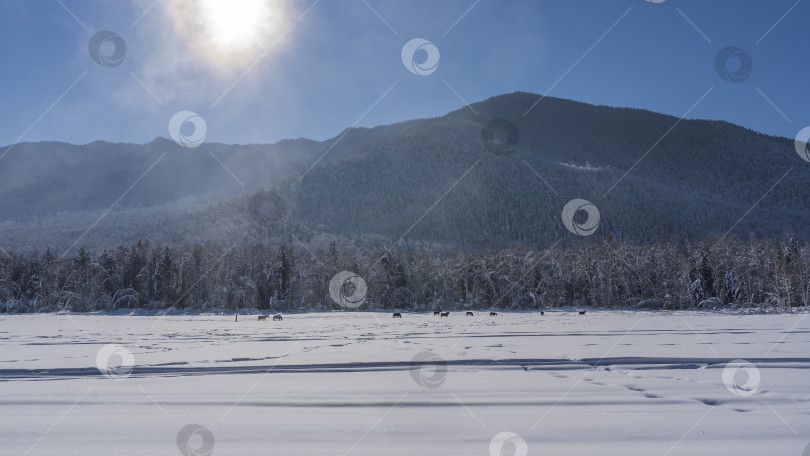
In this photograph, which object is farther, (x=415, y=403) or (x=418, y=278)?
(x=418, y=278)

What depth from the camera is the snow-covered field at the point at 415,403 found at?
4785 millimetres

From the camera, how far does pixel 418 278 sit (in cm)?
6378

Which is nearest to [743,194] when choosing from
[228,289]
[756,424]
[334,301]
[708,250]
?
[708,250]

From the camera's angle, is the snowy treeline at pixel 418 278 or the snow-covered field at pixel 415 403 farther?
the snowy treeline at pixel 418 278

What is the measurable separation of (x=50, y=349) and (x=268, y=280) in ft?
163

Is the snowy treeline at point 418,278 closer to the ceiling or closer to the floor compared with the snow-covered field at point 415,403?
closer to the ceiling

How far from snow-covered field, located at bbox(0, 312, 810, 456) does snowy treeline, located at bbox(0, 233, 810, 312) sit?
4929 centimetres

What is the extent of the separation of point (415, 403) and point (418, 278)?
57.4 m

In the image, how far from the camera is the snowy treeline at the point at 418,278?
55834 millimetres

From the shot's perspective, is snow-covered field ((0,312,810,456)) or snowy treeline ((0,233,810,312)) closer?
snow-covered field ((0,312,810,456))

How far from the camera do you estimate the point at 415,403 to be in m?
6.57

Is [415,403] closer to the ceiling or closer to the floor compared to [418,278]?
closer to the floor

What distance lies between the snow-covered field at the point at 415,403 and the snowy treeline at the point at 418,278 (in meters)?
49.3

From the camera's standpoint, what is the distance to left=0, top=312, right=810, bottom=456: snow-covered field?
4785mm
